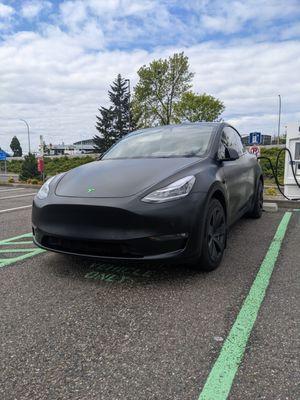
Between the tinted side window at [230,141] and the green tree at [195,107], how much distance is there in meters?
38.4

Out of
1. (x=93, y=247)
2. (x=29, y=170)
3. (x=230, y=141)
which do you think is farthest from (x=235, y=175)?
(x=29, y=170)

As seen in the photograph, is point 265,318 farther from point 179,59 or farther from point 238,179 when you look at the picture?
point 179,59

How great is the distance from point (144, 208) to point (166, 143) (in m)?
1.51

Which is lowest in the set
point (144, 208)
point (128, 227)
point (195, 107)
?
point (128, 227)

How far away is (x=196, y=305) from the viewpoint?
290cm

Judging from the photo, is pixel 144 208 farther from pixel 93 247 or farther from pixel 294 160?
pixel 294 160

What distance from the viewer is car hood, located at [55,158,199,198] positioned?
10.8ft

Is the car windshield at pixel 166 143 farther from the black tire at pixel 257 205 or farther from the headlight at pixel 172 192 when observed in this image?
the black tire at pixel 257 205

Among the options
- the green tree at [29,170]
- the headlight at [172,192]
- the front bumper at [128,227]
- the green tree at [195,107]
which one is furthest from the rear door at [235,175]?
the green tree at [195,107]

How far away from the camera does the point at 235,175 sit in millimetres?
4586

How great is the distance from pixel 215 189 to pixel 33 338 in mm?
2043

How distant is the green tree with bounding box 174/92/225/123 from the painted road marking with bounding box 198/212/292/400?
40974 millimetres

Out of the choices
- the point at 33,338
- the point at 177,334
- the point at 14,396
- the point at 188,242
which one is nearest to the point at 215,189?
the point at 188,242

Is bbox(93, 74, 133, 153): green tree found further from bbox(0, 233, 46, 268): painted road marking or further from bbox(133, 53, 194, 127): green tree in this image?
bbox(0, 233, 46, 268): painted road marking
